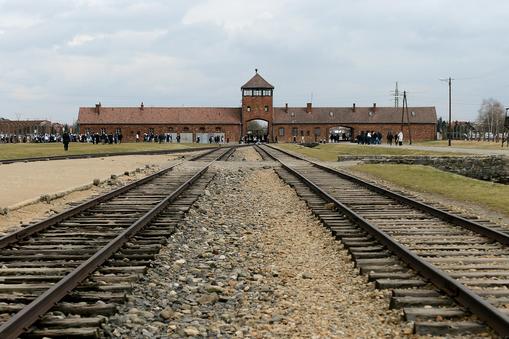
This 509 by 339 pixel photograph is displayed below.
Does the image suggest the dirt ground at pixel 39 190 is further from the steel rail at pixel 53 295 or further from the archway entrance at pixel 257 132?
the archway entrance at pixel 257 132

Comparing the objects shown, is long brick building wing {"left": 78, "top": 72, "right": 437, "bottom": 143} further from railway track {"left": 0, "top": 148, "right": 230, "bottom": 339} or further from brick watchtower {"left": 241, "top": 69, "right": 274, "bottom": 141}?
railway track {"left": 0, "top": 148, "right": 230, "bottom": 339}

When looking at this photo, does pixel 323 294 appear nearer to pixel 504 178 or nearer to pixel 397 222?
pixel 397 222

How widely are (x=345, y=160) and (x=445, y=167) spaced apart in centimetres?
572

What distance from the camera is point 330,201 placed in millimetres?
13617

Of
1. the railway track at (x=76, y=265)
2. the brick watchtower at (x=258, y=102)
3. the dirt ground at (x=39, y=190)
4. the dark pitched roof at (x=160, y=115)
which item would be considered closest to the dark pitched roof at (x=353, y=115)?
the brick watchtower at (x=258, y=102)

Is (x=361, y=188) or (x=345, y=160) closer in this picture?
(x=361, y=188)

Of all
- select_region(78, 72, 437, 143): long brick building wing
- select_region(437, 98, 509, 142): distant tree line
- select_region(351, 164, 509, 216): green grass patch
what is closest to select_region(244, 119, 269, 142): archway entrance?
Result: select_region(78, 72, 437, 143): long brick building wing

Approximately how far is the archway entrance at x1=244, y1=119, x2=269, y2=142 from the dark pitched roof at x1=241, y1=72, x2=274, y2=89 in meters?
6.68

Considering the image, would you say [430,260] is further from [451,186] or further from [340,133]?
[340,133]

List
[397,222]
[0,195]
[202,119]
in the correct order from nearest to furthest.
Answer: [397,222] → [0,195] → [202,119]

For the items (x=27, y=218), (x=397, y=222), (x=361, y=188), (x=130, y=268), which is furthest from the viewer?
(x=361, y=188)

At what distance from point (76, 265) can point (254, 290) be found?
2151 mm

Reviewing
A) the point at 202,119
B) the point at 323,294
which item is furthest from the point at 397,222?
the point at 202,119

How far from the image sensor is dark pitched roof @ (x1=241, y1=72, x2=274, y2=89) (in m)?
118
